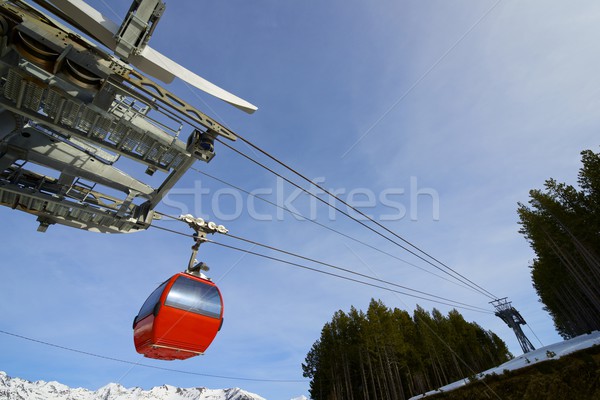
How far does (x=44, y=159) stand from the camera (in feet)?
27.1

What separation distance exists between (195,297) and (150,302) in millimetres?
1386

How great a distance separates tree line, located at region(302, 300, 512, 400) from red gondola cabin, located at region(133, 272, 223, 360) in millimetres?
36481

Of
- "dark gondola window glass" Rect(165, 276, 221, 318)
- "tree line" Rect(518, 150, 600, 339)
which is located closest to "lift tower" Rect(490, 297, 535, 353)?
"tree line" Rect(518, 150, 600, 339)

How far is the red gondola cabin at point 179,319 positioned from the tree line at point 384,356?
1436 inches

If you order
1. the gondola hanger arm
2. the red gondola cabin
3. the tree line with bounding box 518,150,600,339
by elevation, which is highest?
the tree line with bounding box 518,150,600,339

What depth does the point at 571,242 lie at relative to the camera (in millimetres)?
33312

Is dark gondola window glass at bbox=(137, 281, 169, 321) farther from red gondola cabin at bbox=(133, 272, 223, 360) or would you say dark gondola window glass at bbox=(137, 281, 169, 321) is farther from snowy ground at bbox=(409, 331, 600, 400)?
snowy ground at bbox=(409, 331, 600, 400)

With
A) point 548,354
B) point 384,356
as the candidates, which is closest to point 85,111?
point 548,354

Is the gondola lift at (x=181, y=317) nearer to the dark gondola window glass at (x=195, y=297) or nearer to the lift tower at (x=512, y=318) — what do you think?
the dark gondola window glass at (x=195, y=297)

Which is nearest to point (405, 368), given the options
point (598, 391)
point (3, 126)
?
point (598, 391)

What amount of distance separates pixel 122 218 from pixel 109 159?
2191mm

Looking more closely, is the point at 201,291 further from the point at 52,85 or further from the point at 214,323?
the point at 52,85

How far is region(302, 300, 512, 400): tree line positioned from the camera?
3969cm

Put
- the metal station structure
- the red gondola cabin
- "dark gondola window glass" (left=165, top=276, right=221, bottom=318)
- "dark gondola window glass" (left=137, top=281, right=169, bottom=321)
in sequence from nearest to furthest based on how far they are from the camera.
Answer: the metal station structure → the red gondola cabin → "dark gondola window glass" (left=165, top=276, right=221, bottom=318) → "dark gondola window glass" (left=137, top=281, right=169, bottom=321)
